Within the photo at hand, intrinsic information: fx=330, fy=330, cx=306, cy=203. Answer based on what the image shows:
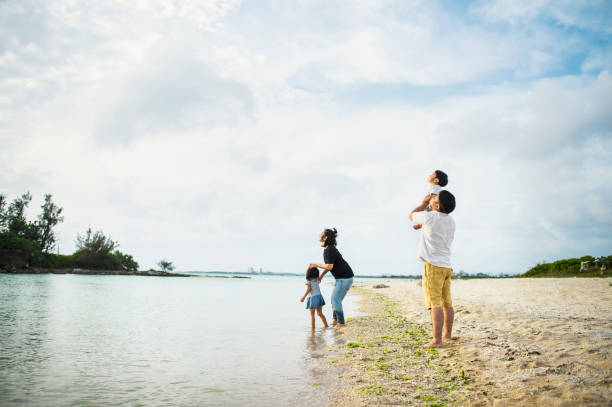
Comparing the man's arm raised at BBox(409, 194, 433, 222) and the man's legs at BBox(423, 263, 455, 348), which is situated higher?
the man's arm raised at BBox(409, 194, 433, 222)

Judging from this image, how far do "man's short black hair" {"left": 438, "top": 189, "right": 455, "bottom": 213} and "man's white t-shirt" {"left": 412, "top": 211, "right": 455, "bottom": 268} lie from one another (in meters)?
0.12

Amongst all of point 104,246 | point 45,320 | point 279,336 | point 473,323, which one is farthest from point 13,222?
point 473,323

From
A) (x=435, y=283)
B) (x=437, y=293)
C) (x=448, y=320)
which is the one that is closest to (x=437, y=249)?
(x=435, y=283)

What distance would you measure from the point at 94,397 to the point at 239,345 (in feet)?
13.3

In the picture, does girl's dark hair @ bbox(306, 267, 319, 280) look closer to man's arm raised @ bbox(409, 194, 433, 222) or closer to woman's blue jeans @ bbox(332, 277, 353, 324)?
woman's blue jeans @ bbox(332, 277, 353, 324)

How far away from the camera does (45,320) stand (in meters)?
10.8

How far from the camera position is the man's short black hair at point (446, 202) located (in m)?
5.88

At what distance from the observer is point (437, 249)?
229 inches

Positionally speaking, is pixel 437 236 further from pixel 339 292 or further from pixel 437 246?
pixel 339 292

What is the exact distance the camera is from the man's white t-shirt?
18.8 ft

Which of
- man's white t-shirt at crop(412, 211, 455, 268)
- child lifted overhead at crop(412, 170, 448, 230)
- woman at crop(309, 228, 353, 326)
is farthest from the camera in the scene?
woman at crop(309, 228, 353, 326)

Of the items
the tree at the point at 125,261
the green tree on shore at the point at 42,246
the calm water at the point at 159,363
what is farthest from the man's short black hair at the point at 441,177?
the tree at the point at 125,261

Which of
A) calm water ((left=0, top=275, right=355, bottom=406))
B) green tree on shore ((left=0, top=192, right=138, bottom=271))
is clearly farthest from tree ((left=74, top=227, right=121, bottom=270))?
calm water ((left=0, top=275, right=355, bottom=406))

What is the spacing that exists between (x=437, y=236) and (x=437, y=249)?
239mm
